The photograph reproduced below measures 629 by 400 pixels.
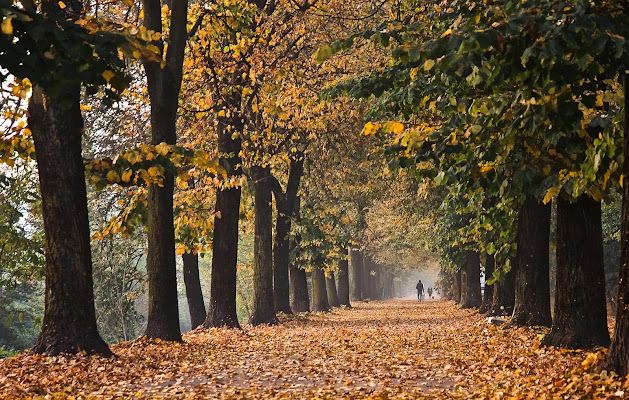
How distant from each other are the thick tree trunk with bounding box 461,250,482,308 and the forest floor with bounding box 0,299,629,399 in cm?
1563

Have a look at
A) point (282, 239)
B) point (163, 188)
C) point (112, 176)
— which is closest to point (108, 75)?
point (112, 176)

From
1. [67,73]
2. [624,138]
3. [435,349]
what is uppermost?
[67,73]

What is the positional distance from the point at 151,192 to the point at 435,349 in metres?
6.39

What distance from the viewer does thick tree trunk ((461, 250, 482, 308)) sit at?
30625 millimetres

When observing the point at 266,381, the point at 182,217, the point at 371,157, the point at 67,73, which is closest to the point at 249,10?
the point at 182,217

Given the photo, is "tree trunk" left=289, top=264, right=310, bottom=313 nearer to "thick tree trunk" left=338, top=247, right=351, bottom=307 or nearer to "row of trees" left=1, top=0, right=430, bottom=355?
"row of trees" left=1, top=0, right=430, bottom=355

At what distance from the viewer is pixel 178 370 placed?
1081 centimetres

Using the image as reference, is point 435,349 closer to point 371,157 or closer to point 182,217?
point 182,217

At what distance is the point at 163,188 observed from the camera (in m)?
13.9

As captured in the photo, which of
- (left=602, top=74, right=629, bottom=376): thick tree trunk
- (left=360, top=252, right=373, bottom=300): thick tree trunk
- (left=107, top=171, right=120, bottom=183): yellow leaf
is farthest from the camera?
(left=360, top=252, right=373, bottom=300): thick tree trunk

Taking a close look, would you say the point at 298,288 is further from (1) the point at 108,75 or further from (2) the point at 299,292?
(1) the point at 108,75

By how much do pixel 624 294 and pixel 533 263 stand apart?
305 inches

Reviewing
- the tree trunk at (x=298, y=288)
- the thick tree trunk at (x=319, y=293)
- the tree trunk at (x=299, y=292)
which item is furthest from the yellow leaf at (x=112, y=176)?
the thick tree trunk at (x=319, y=293)

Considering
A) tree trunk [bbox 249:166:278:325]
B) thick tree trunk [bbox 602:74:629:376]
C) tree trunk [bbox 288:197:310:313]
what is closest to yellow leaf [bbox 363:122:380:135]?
thick tree trunk [bbox 602:74:629:376]
